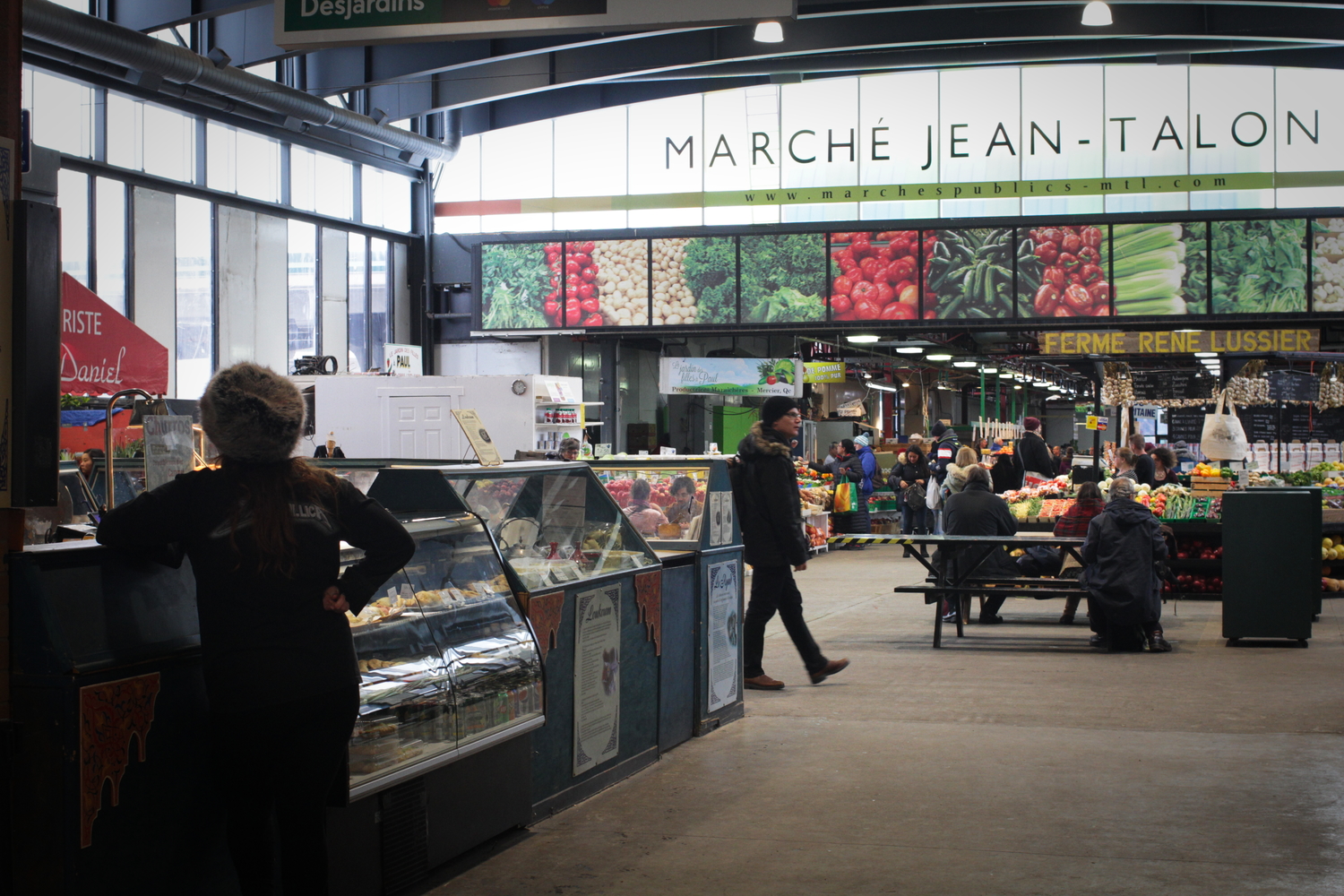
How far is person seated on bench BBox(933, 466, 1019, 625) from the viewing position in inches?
418

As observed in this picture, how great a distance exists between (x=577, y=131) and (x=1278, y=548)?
1410cm

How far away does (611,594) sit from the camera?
17.7ft

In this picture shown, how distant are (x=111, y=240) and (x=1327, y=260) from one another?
1548cm

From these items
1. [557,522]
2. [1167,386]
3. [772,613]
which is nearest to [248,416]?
[557,522]

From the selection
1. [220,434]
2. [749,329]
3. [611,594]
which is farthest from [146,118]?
[220,434]

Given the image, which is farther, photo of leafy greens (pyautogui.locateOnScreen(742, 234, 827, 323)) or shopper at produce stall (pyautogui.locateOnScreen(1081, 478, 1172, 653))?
photo of leafy greens (pyautogui.locateOnScreen(742, 234, 827, 323))

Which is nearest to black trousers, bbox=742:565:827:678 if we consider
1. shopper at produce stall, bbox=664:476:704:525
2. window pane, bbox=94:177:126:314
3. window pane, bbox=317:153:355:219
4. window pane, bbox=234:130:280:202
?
shopper at produce stall, bbox=664:476:704:525

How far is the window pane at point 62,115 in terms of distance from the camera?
46.3 feet

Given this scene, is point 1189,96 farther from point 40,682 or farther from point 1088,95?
point 40,682

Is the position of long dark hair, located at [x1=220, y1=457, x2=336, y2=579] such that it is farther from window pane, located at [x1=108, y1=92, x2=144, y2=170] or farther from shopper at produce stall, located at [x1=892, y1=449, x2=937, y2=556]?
shopper at produce stall, located at [x1=892, y1=449, x2=937, y2=556]

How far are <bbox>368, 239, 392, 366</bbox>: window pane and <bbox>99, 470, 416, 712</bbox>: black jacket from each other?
17970 mm

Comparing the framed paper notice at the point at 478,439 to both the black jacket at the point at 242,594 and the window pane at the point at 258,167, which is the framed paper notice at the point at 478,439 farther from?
the window pane at the point at 258,167

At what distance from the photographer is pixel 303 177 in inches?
736

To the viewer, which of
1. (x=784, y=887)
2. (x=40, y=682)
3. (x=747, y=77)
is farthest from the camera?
(x=747, y=77)
